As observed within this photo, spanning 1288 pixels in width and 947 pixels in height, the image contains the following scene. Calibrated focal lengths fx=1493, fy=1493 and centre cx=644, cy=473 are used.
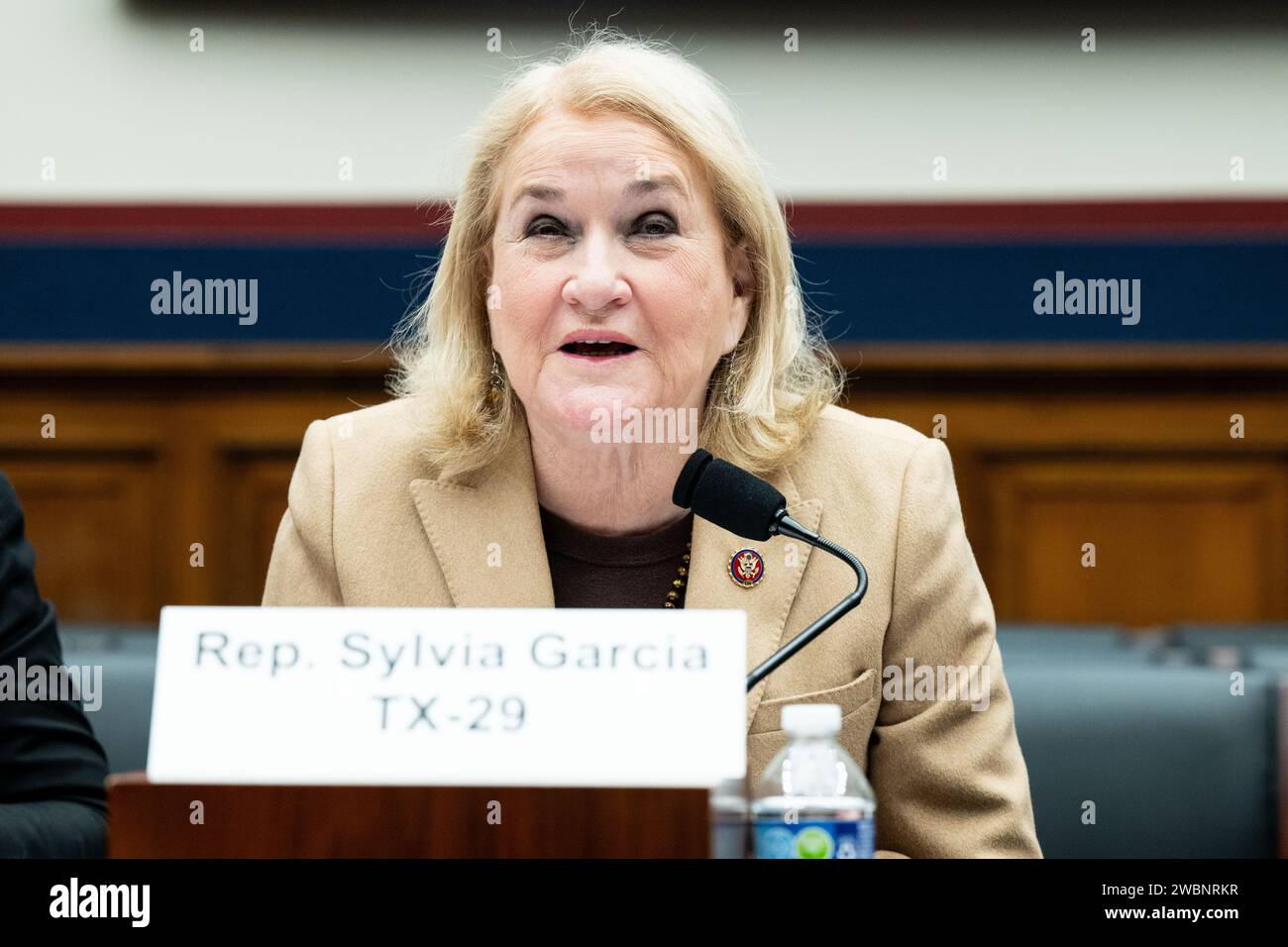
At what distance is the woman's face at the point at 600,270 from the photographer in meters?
1.34

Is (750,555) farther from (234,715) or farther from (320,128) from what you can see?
(320,128)

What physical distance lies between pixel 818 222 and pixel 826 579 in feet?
7.82

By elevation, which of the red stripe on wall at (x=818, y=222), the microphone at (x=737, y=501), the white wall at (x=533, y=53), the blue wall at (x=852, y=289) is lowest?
the microphone at (x=737, y=501)

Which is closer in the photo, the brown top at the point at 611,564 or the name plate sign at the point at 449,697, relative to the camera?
the name plate sign at the point at 449,697

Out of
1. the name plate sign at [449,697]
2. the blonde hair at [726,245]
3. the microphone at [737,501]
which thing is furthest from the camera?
the blonde hair at [726,245]

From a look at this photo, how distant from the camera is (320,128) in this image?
372 centimetres

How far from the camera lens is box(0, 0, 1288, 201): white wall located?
368 cm

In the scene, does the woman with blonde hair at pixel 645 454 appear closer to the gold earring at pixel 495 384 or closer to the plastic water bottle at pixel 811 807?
the gold earring at pixel 495 384

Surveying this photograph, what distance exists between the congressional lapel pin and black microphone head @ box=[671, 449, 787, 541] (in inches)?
12.6

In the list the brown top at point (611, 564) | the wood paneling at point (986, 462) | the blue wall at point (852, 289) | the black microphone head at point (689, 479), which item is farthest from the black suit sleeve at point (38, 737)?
the blue wall at point (852, 289)

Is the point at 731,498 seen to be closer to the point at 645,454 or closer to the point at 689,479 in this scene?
the point at 689,479

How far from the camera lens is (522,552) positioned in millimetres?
1414

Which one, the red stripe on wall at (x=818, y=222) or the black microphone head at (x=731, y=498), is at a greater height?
the red stripe on wall at (x=818, y=222)

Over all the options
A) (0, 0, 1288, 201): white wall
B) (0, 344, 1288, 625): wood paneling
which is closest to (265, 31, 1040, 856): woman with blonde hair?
(0, 344, 1288, 625): wood paneling
